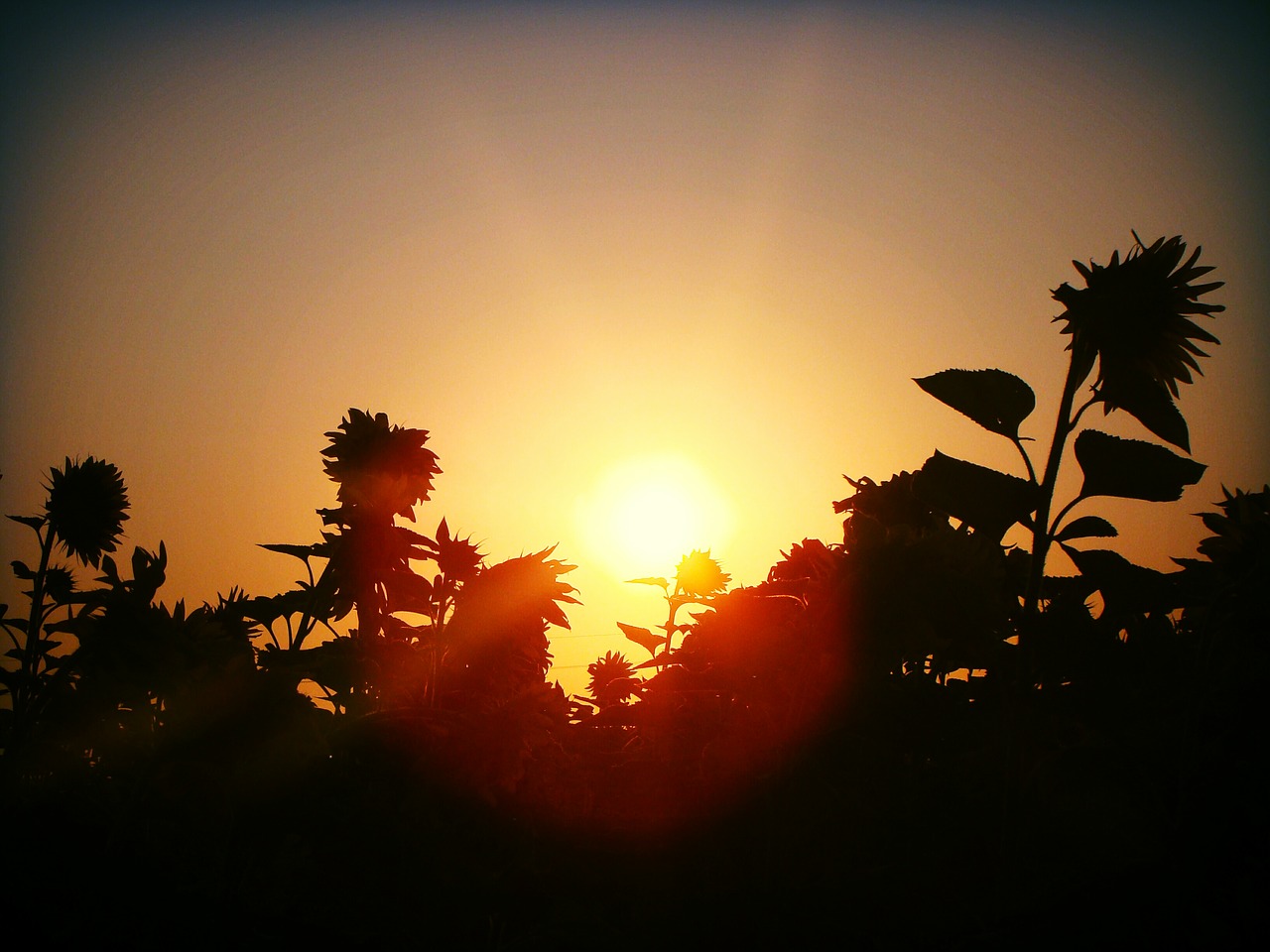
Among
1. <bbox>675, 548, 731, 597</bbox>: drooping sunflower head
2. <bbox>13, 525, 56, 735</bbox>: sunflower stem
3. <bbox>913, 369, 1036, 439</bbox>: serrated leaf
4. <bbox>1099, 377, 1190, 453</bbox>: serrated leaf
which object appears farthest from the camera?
Result: <bbox>675, 548, 731, 597</bbox>: drooping sunflower head

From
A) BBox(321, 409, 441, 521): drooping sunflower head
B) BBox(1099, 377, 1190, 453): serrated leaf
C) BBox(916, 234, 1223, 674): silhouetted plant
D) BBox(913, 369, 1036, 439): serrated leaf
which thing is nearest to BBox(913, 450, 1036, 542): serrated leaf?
BBox(916, 234, 1223, 674): silhouetted plant

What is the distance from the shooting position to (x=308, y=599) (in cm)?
663

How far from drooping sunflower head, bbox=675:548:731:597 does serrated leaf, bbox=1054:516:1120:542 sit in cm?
609

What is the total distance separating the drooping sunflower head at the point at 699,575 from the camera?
31.5ft

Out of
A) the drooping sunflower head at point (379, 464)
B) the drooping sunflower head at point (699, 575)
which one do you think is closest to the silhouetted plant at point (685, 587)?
the drooping sunflower head at point (699, 575)

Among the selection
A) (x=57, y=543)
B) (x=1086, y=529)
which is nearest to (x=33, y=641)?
(x=57, y=543)

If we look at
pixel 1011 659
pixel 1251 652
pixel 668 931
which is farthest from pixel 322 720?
pixel 1251 652

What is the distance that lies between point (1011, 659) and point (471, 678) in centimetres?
323

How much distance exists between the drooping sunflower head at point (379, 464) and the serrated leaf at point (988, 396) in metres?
3.99

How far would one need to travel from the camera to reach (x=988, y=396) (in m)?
3.62

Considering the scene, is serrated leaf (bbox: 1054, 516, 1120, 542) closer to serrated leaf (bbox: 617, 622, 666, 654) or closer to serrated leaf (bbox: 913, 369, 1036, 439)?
serrated leaf (bbox: 913, 369, 1036, 439)

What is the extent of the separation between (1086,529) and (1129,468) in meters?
0.30

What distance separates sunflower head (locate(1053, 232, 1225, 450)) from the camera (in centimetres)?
339

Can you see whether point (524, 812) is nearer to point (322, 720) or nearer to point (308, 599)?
point (322, 720)
